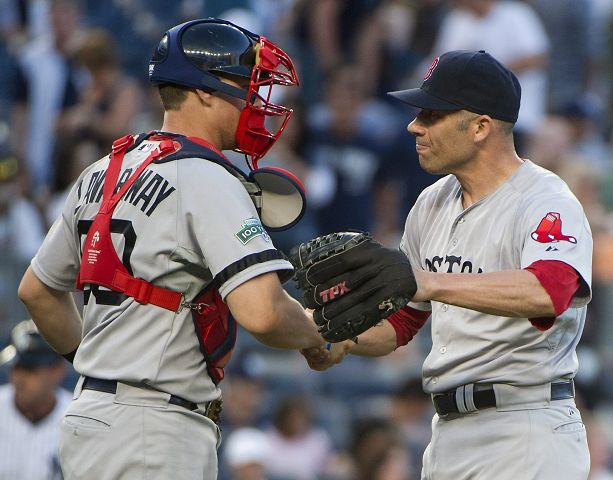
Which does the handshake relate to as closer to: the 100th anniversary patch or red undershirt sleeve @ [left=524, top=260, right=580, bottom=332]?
the 100th anniversary patch

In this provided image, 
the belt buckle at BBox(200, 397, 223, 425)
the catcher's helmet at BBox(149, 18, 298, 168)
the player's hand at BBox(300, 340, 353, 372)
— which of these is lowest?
the player's hand at BBox(300, 340, 353, 372)

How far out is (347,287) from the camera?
13.3ft

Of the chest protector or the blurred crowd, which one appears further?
the blurred crowd

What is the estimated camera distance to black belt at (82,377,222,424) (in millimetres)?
3938

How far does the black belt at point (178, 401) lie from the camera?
12.9ft

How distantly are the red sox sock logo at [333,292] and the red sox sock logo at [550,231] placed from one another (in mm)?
697

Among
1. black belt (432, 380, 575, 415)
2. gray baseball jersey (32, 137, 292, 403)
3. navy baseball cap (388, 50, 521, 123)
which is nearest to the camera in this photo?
gray baseball jersey (32, 137, 292, 403)

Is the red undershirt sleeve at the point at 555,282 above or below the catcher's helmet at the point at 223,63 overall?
below

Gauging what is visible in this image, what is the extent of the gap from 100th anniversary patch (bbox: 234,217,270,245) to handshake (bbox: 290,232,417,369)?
299 mm

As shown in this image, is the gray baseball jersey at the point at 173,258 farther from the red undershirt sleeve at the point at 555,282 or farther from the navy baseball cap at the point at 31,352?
the navy baseball cap at the point at 31,352

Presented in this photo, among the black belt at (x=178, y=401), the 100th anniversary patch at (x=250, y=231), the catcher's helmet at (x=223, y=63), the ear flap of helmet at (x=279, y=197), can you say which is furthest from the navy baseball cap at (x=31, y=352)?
the 100th anniversary patch at (x=250, y=231)

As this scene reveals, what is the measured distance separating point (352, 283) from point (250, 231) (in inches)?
16.6

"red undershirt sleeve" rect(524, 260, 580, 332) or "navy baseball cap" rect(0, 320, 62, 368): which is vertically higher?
"red undershirt sleeve" rect(524, 260, 580, 332)

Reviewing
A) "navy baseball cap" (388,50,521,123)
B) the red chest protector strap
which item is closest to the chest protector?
the red chest protector strap
